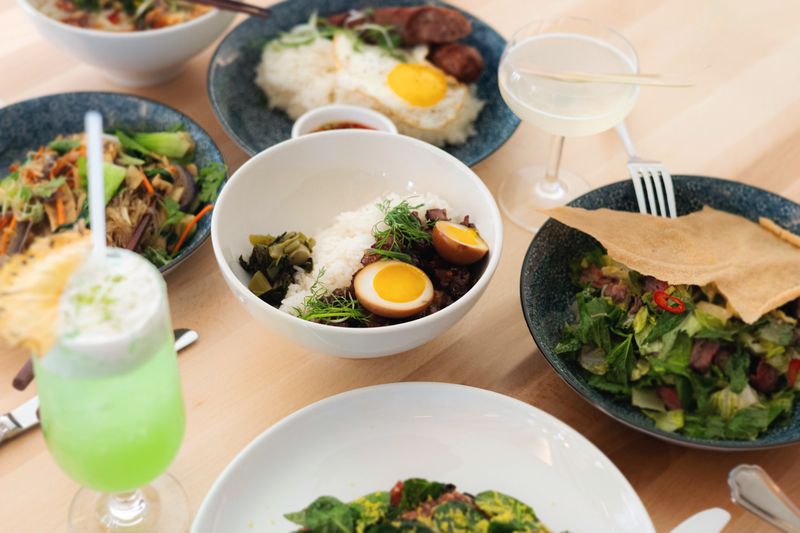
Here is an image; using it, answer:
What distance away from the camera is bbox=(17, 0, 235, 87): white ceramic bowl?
1.84 meters

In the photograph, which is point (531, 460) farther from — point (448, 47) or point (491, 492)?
point (448, 47)

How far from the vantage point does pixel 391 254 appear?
1440mm

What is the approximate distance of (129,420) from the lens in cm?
101

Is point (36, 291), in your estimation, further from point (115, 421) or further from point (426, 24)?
point (426, 24)

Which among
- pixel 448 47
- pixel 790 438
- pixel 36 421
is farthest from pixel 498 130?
pixel 36 421

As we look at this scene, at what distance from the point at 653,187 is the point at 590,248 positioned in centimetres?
23

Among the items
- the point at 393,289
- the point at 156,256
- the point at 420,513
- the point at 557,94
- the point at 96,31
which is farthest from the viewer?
the point at 96,31

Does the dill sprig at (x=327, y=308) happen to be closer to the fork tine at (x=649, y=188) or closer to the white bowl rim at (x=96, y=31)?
the fork tine at (x=649, y=188)

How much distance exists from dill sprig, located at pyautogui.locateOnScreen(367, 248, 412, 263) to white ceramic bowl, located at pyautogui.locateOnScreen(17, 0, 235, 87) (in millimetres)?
857

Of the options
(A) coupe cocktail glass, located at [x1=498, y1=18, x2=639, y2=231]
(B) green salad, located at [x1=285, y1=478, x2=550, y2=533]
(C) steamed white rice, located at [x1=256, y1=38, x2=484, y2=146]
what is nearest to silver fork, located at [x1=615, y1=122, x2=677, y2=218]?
(A) coupe cocktail glass, located at [x1=498, y1=18, x2=639, y2=231]

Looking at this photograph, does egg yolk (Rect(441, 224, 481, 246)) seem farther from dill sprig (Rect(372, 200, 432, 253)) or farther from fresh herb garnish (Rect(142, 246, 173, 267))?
fresh herb garnish (Rect(142, 246, 173, 267))

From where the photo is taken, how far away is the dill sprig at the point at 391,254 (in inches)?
56.4

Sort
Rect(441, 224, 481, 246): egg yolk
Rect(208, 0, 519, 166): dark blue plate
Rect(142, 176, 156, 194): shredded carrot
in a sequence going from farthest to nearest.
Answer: Rect(208, 0, 519, 166): dark blue plate, Rect(142, 176, 156, 194): shredded carrot, Rect(441, 224, 481, 246): egg yolk

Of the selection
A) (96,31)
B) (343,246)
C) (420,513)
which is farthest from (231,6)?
(420,513)
